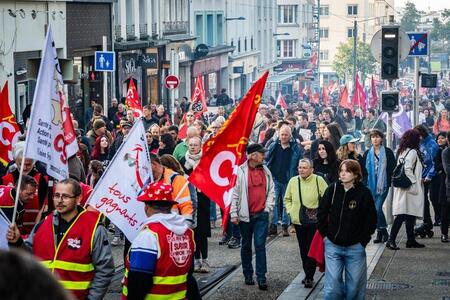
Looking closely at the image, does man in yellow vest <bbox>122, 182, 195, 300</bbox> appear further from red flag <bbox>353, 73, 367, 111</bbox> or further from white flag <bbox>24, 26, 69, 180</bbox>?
red flag <bbox>353, 73, 367, 111</bbox>

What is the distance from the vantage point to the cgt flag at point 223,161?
982 cm

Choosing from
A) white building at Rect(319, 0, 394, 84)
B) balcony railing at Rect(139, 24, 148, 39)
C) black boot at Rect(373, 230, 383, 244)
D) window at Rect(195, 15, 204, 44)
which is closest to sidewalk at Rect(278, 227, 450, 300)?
black boot at Rect(373, 230, 383, 244)

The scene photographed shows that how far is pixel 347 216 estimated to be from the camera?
373 inches

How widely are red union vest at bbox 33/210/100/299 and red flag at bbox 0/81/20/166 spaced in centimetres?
655

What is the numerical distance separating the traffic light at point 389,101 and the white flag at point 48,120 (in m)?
10.1

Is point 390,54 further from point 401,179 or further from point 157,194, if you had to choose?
point 157,194

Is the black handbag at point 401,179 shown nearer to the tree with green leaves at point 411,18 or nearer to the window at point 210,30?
the window at point 210,30

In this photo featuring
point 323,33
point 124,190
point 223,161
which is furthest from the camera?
point 323,33

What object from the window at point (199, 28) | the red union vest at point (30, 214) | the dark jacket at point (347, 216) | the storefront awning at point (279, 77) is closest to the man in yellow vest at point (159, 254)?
the red union vest at point (30, 214)

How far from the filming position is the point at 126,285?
626cm

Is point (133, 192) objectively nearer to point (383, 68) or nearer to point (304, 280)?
point (304, 280)

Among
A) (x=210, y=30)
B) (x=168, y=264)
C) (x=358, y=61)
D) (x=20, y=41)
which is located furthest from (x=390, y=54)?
(x=358, y=61)

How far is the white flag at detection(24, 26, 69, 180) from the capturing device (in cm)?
757

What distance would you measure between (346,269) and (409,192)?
549 centimetres
